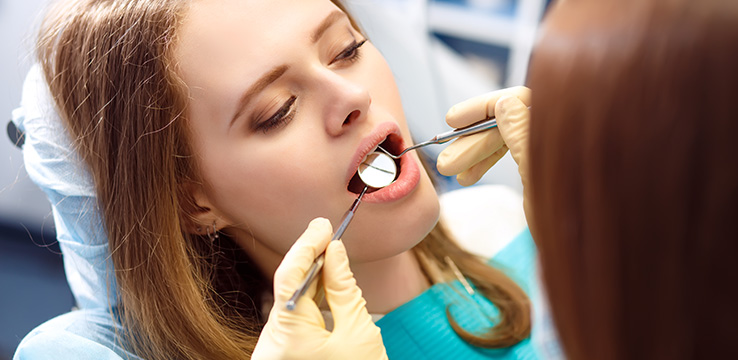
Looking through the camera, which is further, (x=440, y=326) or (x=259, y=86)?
(x=440, y=326)

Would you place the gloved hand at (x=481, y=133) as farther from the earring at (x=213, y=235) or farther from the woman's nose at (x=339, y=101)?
the earring at (x=213, y=235)

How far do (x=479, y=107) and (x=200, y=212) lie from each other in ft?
1.77

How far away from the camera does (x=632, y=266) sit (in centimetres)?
46

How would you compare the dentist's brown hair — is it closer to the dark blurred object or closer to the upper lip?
the upper lip

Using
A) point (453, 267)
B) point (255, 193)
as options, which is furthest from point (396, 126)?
point (453, 267)

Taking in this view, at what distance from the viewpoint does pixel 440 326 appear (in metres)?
1.24

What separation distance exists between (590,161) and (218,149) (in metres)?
0.69

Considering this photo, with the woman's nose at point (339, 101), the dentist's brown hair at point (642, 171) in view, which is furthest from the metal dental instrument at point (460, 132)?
the dentist's brown hair at point (642, 171)

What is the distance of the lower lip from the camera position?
1010mm

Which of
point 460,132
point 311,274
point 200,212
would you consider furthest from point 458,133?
point 200,212

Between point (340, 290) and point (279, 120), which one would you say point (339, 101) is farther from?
point (340, 290)

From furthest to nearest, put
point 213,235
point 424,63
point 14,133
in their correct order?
point 424,63, point 14,133, point 213,235

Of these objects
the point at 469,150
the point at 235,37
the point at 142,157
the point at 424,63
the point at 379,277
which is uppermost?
the point at 235,37

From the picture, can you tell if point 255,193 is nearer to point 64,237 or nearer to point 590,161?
point 64,237
